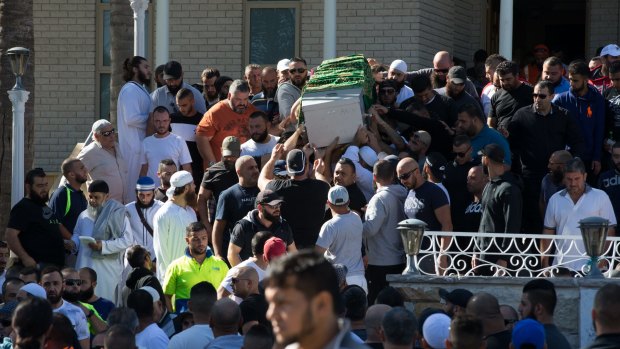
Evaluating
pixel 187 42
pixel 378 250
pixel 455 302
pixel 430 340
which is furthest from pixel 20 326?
pixel 187 42

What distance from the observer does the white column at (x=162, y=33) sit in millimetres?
17812

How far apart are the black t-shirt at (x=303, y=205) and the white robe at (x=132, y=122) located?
282 cm

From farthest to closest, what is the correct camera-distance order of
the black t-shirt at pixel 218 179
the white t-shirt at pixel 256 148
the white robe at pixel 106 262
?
the white t-shirt at pixel 256 148
the black t-shirt at pixel 218 179
the white robe at pixel 106 262

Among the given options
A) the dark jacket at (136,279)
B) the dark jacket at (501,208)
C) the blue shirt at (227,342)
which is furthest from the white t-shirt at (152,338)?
the dark jacket at (501,208)

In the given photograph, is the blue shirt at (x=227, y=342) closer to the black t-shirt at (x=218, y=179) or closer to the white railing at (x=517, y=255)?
the white railing at (x=517, y=255)

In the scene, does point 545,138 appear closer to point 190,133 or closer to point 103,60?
point 190,133

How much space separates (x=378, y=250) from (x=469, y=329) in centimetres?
445

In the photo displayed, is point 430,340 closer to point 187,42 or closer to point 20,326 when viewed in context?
point 20,326

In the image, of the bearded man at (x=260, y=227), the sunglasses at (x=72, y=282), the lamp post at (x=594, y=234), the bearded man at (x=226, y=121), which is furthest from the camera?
the bearded man at (x=226, y=121)

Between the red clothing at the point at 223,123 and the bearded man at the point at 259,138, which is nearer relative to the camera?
the bearded man at the point at 259,138

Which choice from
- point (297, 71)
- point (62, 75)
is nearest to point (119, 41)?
point (62, 75)

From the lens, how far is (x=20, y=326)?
779cm

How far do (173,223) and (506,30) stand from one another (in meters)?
6.68

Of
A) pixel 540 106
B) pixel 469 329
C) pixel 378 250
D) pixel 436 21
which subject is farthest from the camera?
pixel 436 21
